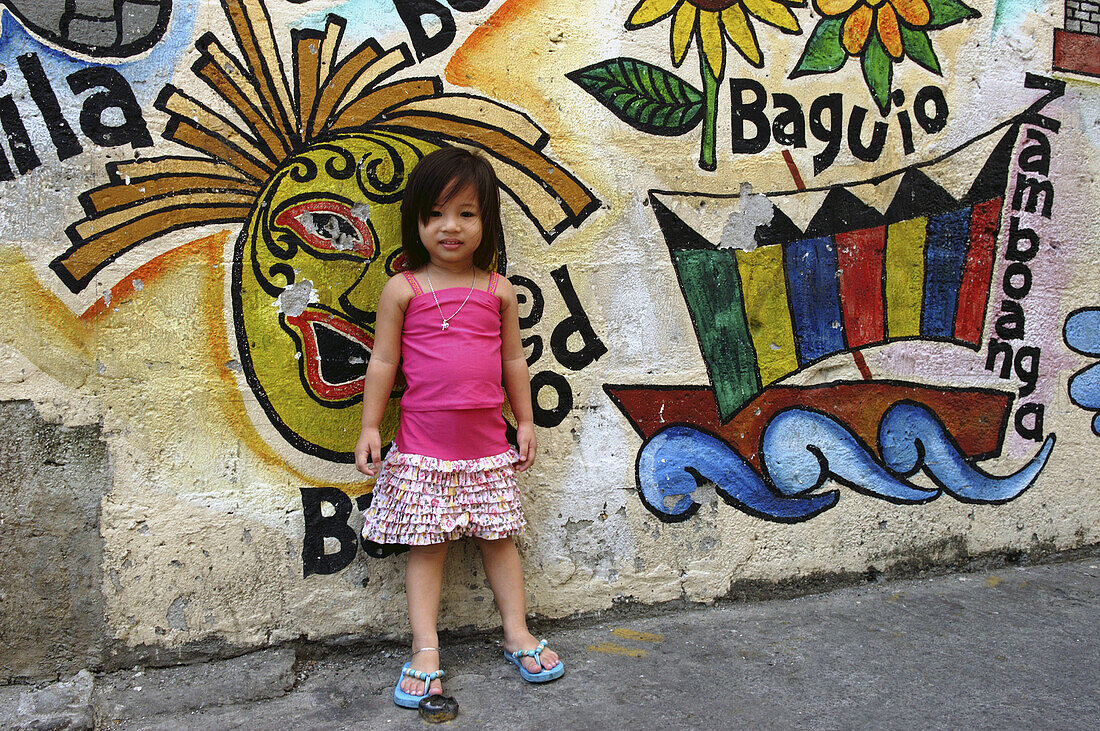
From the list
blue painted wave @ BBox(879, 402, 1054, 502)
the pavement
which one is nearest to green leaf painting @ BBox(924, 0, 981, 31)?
blue painted wave @ BBox(879, 402, 1054, 502)

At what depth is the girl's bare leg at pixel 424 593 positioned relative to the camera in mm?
2332

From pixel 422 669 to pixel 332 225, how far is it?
1.38 metres

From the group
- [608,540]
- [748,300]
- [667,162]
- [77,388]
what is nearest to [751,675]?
[608,540]

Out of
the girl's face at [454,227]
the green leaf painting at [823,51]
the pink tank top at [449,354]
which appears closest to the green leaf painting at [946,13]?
the green leaf painting at [823,51]

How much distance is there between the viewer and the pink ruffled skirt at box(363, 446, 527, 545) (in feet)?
7.47

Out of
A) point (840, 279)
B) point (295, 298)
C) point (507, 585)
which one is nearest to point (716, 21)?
point (840, 279)

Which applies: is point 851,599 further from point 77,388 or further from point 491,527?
point 77,388

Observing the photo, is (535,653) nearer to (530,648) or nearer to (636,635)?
(530,648)

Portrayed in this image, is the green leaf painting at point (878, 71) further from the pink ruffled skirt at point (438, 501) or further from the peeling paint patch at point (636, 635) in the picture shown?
the peeling paint patch at point (636, 635)

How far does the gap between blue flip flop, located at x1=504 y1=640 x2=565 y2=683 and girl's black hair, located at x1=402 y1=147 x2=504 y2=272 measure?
3.94ft

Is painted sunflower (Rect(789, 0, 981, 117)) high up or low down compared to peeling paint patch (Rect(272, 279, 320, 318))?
up

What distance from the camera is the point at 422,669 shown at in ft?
7.48

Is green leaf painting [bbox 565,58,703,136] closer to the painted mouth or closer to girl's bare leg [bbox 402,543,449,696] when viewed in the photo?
the painted mouth

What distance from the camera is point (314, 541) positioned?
2473 millimetres
